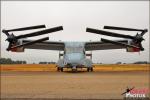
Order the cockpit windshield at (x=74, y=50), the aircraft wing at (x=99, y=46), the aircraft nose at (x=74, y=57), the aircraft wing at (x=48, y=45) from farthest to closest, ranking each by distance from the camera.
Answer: the aircraft wing at (x=48, y=45) → the aircraft wing at (x=99, y=46) → the cockpit windshield at (x=74, y=50) → the aircraft nose at (x=74, y=57)

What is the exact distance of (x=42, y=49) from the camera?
47.2 meters

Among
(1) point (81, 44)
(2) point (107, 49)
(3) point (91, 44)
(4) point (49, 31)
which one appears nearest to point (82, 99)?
(4) point (49, 31)

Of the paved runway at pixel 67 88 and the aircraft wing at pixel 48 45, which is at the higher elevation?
the aircraft wing at pixel 48 45

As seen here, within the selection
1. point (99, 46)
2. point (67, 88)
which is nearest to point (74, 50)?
point (99, 46)

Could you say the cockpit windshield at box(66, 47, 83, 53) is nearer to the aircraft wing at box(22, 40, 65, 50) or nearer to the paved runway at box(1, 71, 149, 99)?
the aircraft wing at box(22, 40, 65, 50)

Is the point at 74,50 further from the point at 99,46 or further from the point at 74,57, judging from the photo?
the point at 99,46

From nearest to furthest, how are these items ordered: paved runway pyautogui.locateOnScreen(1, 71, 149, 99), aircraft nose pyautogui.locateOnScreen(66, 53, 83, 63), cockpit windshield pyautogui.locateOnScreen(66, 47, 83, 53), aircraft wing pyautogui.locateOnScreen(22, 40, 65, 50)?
paved runway pyautogui.locateOnScreen(1, 71, 149, 99) < aircraft nose pyautogui.locateOnScreen(66, 53, 83, 63) < cockpit windshield pyautogui.locateOnScreen(66, 47, 83, 53) < aircraft wing pyautogui.locateOnScreen(22, 40, 65, 50)

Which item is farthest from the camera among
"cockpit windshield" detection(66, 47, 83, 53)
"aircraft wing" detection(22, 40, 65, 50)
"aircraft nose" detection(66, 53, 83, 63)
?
"aircraft wing" detection(22, 40, 65, 50)

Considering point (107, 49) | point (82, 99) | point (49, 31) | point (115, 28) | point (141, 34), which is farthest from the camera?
point (107, 49)

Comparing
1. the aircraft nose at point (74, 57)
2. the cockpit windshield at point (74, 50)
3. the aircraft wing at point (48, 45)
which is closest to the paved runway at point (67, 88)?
the aircraft nose at point (74, 57)

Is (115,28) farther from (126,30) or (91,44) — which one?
(91,44)

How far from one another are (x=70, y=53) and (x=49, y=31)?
14.6 m

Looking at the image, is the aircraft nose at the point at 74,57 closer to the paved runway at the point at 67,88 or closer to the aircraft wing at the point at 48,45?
the aircraft wing at the point at 48,45

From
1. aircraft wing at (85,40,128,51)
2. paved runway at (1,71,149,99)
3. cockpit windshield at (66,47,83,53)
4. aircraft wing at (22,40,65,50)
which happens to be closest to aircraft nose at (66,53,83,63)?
cockpit windshield at (66,47,83,53)
